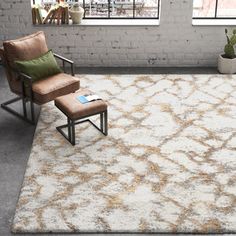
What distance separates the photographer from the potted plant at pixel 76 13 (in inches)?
277

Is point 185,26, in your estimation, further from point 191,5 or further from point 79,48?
point 79,48

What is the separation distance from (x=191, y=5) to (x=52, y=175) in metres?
3.52

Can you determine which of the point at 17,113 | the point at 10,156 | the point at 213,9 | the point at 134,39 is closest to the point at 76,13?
the point at 134,39

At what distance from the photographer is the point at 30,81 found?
5.52m

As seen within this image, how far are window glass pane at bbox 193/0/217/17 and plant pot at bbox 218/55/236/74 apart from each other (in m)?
0.75

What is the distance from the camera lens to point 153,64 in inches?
291

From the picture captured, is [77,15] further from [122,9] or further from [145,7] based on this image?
[145,7]

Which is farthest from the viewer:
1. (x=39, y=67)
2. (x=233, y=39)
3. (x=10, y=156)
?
(x=233, y=39)

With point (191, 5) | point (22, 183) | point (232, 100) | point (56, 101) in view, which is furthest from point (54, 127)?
point (191, 5)

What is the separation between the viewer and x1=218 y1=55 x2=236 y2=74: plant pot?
7031mm

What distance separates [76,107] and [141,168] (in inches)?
37.7

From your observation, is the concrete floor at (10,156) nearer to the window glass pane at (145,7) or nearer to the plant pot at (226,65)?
the window glass pane at (145,7)

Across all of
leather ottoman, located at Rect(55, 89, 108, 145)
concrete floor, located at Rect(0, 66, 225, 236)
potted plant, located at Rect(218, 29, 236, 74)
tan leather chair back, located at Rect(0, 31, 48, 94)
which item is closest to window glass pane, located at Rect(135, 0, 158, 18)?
potted plant, located at Rect(218, 29, 236, 74)

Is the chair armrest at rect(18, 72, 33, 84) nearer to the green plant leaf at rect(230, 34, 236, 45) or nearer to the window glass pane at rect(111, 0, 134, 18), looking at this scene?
the window glass pane at rect(111, 0, 134, 18)
